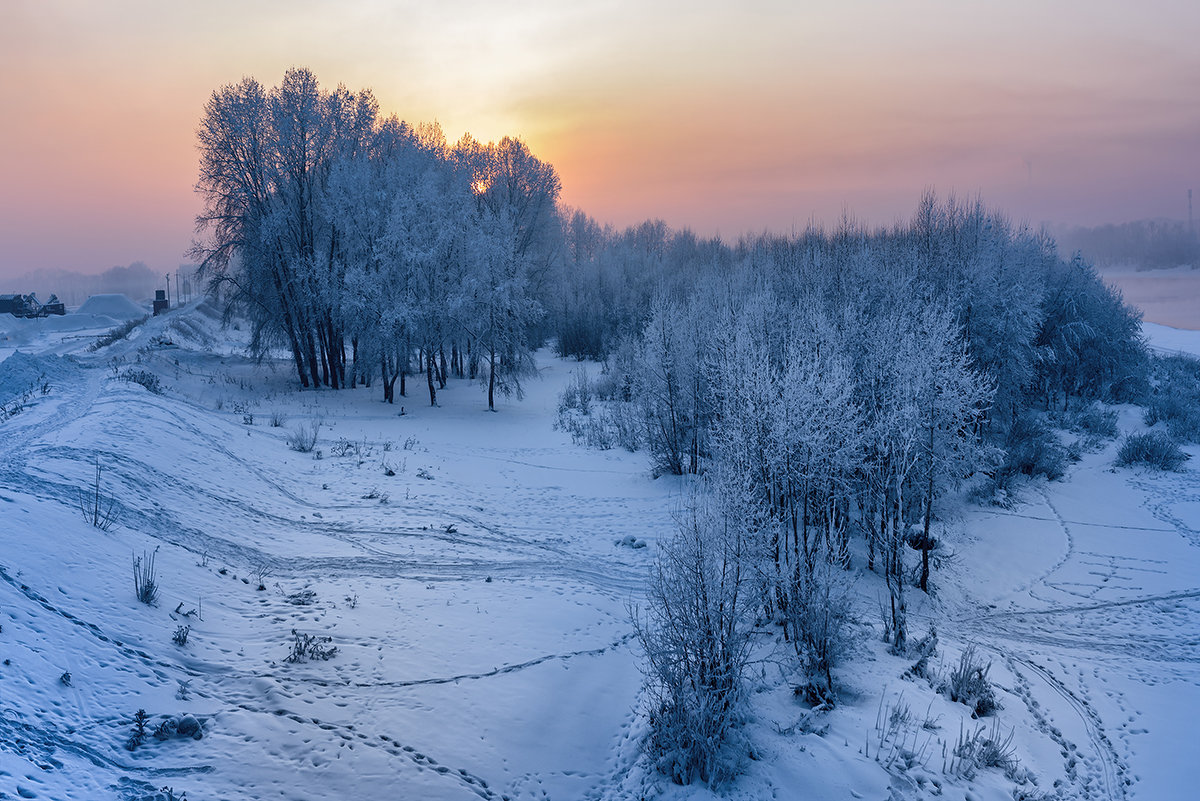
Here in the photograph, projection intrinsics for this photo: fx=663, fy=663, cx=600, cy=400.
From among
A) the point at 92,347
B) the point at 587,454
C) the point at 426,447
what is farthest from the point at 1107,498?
the point at 92,347

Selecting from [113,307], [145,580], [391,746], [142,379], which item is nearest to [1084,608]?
[391,746]

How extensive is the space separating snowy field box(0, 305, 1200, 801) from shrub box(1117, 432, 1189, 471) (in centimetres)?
375

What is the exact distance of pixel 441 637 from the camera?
360 inches

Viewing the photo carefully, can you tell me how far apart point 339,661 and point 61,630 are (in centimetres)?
285

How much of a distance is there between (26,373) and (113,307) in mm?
63529

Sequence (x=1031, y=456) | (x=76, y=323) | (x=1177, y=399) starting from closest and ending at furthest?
(x=1031, y=456) → (x=1177, y=399) → (x=76, y=323)

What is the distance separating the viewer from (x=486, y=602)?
10.4 meters

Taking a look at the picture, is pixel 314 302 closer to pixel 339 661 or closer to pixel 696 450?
pixel 696 450

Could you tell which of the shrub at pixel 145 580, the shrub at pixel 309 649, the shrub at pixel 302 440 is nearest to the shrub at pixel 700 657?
the shrub at pixel 309 649

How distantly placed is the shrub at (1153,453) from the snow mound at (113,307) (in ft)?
271

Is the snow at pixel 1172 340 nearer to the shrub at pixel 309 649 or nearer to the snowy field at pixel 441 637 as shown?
the snowy field at pixel 441 637

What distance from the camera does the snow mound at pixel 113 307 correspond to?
232ft

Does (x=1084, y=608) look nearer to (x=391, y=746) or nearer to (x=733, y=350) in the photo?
(x=733, y=350)

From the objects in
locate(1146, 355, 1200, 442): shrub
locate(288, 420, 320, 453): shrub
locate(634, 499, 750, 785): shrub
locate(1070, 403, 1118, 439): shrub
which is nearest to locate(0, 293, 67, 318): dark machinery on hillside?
locate(288, 420, 320, 453): shrub
